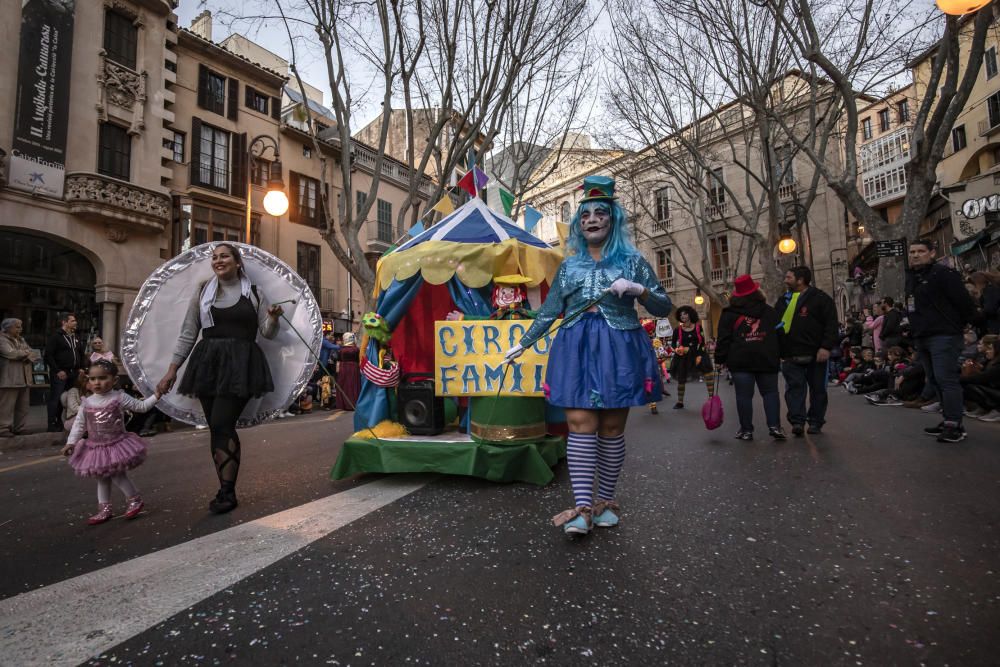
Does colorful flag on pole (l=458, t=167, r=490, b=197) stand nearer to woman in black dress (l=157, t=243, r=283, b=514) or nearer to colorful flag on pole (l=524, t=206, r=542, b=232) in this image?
colorful flag on pole (l=524, t=206, r=542, b=232)

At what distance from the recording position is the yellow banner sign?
13.5 ft

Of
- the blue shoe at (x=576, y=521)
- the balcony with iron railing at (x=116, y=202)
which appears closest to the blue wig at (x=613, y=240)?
the blue shoe at (x=576, y=521)

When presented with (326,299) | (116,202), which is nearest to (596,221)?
(116,202)

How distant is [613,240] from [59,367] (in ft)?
29.8

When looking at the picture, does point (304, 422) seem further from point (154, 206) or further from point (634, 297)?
point (154, 206)

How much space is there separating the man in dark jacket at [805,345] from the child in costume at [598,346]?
11.7 ft

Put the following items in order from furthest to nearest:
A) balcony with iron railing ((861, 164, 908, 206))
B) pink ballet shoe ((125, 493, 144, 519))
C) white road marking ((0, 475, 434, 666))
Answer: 1. balcony with iron railing ((861, 164, 908, 206))
2. pink ballet shoe ((125, 493, 144, 519))
3. white road marking ((0, 475, 434, 666))

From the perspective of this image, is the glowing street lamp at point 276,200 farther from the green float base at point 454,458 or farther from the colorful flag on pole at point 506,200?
the green float base at point 454,458

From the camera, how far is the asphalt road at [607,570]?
5.73ft

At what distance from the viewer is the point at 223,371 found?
3.39 meters

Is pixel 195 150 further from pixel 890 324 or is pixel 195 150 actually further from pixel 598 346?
pixel 890 324

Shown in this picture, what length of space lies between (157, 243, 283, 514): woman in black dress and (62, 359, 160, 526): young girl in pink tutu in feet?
1.00

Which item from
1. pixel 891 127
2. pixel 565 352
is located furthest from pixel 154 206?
pixel 891 127

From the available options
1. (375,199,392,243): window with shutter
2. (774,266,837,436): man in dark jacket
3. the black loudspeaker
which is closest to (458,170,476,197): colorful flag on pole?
the black loudspeaker
